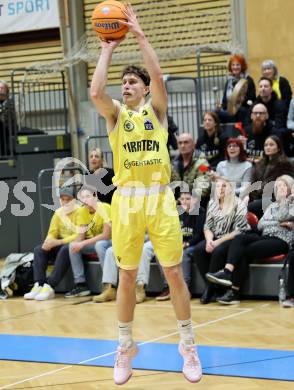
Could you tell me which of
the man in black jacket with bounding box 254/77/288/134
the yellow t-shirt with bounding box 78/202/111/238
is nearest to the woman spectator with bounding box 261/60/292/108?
the man in black jacket with bounding box 254/77/288/134

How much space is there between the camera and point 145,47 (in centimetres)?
525

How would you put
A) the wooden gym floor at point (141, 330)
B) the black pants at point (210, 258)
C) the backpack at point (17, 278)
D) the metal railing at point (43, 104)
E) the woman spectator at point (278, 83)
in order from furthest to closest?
the metal railing at point (43, 104), the woman spectator at point (278, 83), the backpack at point (17, 278), the black pants at point (210, 258), the wooden gym floor at point (141, 330)

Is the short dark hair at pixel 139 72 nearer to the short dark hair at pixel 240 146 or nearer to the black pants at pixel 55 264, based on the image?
the short dark hair at pixel 240 146

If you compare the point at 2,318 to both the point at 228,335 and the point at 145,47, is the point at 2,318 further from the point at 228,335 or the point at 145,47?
the point at 145,47

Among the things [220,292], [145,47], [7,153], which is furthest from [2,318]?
[7,153]

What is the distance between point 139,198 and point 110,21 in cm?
111

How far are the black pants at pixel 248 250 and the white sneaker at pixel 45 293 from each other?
7.55 feet

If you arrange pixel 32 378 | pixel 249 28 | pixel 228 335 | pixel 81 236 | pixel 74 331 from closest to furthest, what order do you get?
pixel 32 378 < pixel 228 335 < pixel 74 331 < pixel 81 236 < pixel 249 28

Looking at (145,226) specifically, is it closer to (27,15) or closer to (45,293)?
(45,293)

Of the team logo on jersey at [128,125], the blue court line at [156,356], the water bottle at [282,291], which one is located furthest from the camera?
the water bottle at [282,291]

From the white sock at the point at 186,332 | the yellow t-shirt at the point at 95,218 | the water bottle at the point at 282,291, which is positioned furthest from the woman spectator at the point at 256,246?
the white sock at the point at 186,332

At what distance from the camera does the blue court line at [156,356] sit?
564cm

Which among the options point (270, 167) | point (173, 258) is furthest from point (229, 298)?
point (173, 258)

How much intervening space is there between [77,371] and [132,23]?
2404mm
